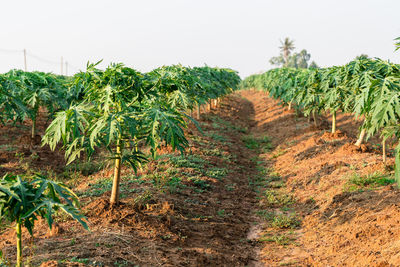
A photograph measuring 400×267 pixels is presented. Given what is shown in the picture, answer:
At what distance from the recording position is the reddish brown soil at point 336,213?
186 inches

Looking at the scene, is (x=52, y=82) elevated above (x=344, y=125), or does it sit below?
above

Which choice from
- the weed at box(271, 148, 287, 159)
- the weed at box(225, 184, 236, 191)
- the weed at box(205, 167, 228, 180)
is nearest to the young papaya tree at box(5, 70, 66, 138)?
the weed at box(205, 167, 228, 180)

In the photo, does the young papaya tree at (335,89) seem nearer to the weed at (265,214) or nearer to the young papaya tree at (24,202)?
the weed at (265,214)

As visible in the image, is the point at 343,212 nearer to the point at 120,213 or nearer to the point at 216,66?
the point at 120,213

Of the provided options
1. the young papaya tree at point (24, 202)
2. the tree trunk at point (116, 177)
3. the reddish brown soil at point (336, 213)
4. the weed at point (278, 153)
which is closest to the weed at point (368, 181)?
the reddish brown soil at point (336, 213)

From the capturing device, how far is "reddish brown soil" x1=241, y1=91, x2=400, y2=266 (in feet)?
15.5

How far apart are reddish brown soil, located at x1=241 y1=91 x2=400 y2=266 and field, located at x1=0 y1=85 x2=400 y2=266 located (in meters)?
0.02

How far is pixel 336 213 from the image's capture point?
20.7 feet

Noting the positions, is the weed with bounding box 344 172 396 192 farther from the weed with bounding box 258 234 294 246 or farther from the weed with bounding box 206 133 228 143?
the weed with bounding box 206 133 228 143

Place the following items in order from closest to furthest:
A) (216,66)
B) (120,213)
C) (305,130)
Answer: (120,213), (305,130), (216,66)

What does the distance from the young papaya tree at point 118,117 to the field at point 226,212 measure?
1.02m

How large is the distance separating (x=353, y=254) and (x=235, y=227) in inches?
88.1

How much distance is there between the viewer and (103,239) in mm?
4691

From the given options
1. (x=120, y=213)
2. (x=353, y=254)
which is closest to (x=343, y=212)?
(x=353, y=254)
